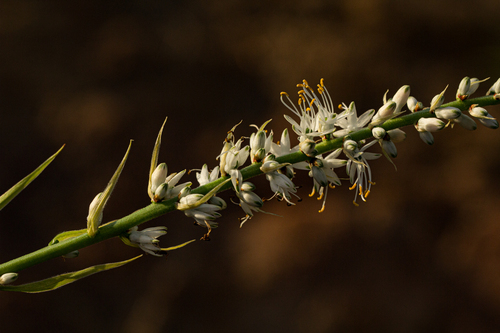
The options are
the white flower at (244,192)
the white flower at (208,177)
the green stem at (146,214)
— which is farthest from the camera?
the white flower at (208,177)

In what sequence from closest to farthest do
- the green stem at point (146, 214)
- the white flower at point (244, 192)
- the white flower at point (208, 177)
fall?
1. the green stem at point (146, 214)
2. the white flower at point (244, 192)
3. the white flower at point (208, 177)

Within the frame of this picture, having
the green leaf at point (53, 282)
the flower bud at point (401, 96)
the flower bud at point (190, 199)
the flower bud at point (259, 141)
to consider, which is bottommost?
the green leaf at point (53, 282)

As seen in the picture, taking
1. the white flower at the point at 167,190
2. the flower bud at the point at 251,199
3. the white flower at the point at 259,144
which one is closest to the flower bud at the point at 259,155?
the white flower at the point at 259,144

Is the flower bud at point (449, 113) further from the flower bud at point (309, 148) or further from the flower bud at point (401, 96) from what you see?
the flower bud at point (309, 148)

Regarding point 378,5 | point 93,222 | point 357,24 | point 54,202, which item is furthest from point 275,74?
point 93,222

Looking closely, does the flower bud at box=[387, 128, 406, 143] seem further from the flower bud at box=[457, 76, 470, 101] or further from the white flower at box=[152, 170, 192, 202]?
the white flower at box=[152, 170, 192, 202]

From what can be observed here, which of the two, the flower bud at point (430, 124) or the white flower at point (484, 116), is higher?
the flower bud at point (430, 124)

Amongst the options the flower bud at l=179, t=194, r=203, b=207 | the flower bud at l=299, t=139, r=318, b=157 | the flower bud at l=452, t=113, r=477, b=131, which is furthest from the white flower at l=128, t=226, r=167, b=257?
the flower bud at l=452, t=113, r=477, b=131

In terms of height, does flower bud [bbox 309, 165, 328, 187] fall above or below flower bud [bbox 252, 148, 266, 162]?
below
